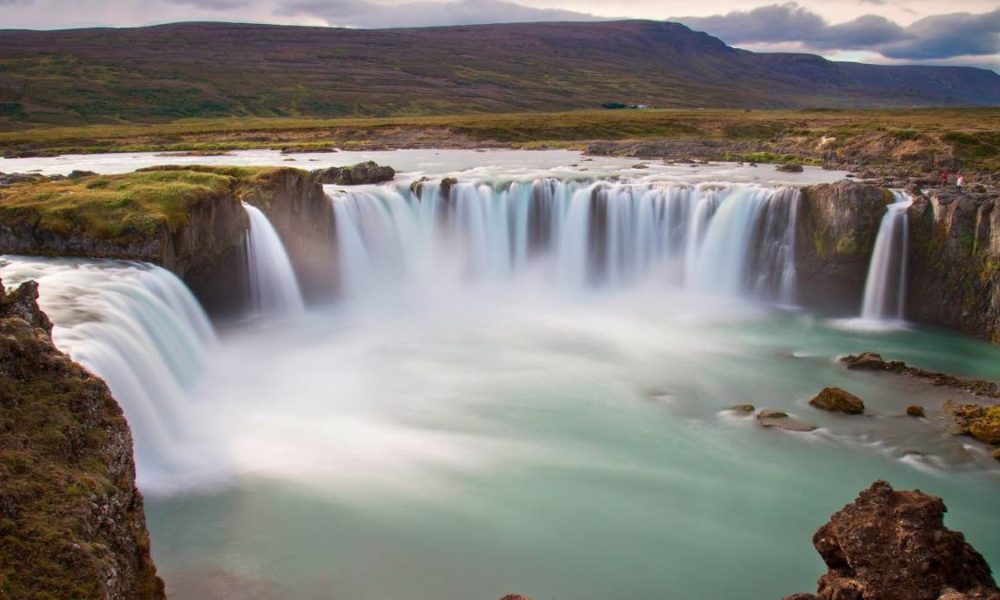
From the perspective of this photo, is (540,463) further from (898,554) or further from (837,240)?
(837,240)

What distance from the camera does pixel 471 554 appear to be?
13.5 meters

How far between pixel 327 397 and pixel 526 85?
163760 millimetres

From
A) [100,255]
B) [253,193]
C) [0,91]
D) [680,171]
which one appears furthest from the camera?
[0,91]

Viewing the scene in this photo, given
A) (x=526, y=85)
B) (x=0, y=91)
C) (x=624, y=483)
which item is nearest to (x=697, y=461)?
(x=624, y=483)

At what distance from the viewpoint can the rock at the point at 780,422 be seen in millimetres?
18625

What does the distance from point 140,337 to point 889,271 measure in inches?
965

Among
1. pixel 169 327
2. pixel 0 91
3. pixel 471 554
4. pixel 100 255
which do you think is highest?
pixel 0 91

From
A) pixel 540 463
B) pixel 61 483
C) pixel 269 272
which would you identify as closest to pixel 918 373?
pixel 540 463

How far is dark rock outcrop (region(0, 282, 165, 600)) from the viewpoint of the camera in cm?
714

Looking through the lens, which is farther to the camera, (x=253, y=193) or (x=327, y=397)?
(x=253, y=193)

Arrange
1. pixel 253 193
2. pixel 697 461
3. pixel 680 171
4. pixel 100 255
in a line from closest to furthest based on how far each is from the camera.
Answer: pixel 697 461
pixel 100 255
pixel 253 193
pixel 680 171

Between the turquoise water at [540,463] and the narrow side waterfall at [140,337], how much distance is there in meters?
0.80

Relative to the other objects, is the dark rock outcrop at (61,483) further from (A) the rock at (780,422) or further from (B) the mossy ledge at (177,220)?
(A) the rock at (780,422)

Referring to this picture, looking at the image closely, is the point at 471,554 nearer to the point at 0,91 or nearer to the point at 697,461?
the point at 697,461
